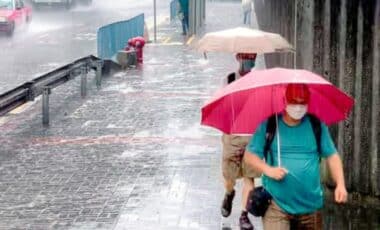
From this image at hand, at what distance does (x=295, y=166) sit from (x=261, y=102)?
0.53 metres

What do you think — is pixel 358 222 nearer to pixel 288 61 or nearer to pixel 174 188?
pixel 174 188

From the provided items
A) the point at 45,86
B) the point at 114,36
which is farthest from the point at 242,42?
the point at 114,36

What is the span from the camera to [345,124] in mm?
8008

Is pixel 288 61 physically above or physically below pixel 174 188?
above

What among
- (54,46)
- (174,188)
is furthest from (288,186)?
(54,46)

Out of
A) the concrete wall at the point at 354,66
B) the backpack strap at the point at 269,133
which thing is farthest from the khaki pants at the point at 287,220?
the concrete wall at the point at 354,66

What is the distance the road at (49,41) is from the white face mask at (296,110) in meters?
13.6

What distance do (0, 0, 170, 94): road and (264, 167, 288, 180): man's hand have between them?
13516 mm

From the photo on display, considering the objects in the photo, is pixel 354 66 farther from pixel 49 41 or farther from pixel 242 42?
pixel 49 41

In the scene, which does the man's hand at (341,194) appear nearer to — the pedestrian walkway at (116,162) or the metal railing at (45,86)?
the pedestrian walkway at (116,162)

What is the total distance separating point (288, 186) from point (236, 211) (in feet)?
10.6

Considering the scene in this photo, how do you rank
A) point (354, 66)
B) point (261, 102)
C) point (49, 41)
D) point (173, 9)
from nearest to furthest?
point (261, 102)
point (354, 66)
point (49, 41)
point (173, 9)

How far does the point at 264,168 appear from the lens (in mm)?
5000

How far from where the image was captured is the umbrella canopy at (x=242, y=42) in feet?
24.7
